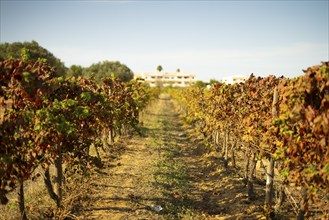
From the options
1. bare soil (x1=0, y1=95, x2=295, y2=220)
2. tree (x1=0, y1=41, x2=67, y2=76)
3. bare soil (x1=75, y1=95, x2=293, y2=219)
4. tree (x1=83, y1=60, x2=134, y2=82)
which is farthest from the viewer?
tree (x1=83, y1=60, x2=134, y2=82)

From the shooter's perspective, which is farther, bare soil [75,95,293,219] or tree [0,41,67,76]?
tree [0,41,67,76]

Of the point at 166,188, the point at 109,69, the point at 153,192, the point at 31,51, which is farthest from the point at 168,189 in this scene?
the point at 109,69

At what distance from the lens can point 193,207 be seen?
31.6 feet

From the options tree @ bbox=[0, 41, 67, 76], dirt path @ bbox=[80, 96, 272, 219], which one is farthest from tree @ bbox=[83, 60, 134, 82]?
dirt path @ bbox=[80, 96, 272, 219]

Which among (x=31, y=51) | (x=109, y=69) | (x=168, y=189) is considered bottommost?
(x=168, y=189)

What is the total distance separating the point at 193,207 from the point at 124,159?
19.5 ft

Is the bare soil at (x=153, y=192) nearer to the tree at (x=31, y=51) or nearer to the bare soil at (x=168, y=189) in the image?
the bare soil at (x=168, y=189)

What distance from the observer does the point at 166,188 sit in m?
11.0

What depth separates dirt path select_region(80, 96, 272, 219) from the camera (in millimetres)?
8789

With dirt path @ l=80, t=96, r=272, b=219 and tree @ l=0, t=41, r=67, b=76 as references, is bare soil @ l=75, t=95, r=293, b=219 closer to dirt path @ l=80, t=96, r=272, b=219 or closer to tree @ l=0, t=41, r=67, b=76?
dirt path @ l=80, t=96, r=272, b=219

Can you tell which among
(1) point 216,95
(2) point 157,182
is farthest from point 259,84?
(2) point 157,182

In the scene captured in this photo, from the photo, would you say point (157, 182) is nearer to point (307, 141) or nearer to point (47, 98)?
point (47, 98)

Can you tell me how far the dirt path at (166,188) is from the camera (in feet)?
28.8

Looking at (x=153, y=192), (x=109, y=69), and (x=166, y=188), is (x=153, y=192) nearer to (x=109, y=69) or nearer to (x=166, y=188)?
(x=166, y=188)
